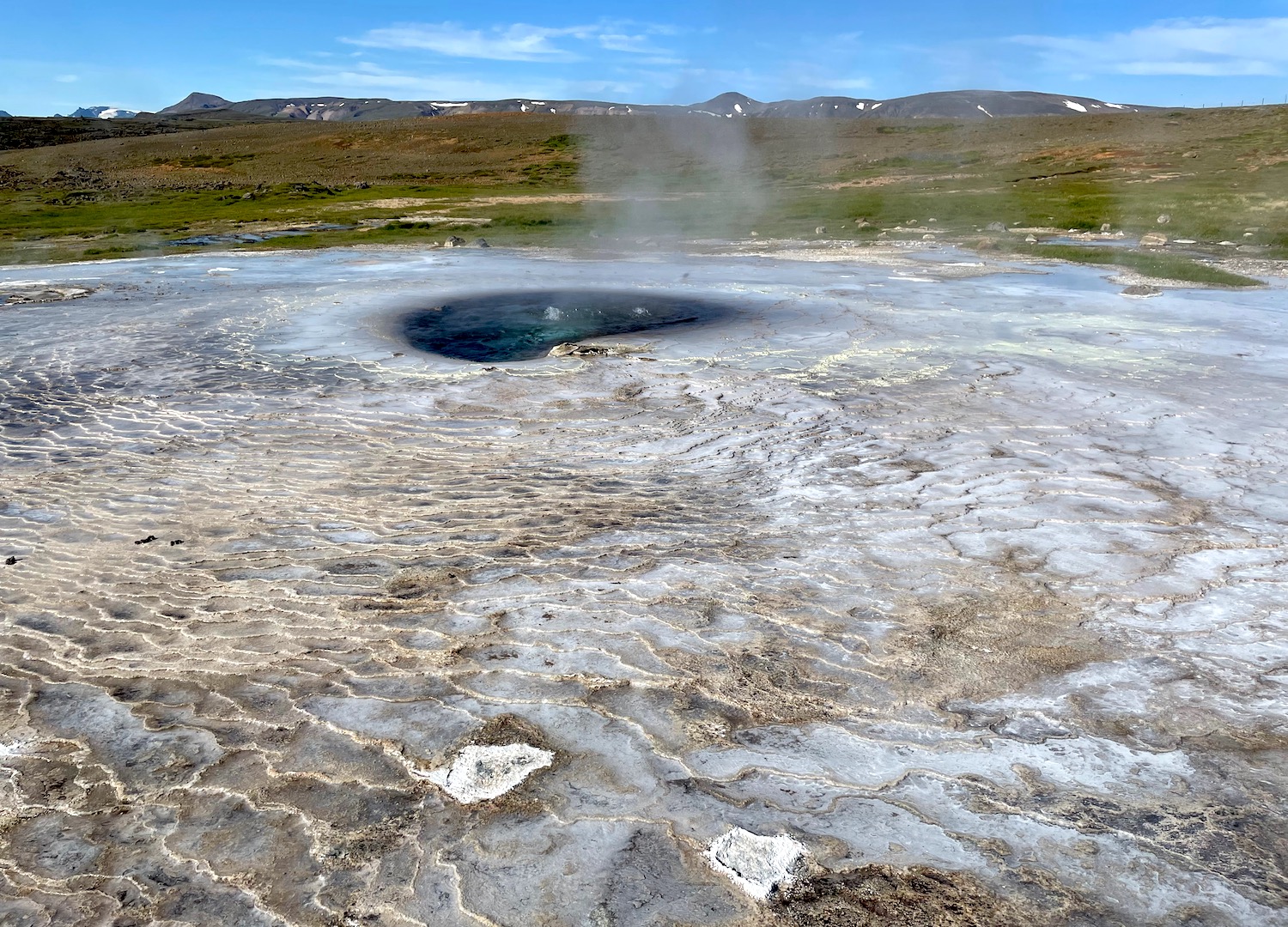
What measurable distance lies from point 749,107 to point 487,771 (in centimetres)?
10857

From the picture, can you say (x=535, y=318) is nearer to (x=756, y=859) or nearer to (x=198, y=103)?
(x=756, y=859)

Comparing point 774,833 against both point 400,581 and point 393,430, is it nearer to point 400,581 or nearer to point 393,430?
point 400,581

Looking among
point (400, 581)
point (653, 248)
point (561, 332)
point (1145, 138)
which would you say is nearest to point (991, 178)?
point (1145, 138)

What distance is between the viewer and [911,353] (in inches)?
336

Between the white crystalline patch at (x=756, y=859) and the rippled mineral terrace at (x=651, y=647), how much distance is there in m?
0.01

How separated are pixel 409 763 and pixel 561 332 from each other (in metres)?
7.46

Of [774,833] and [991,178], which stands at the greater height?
[991,178]

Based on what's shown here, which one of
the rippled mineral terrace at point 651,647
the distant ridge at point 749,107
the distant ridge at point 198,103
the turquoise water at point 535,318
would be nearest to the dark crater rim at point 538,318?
the turquoise water at point 535,318

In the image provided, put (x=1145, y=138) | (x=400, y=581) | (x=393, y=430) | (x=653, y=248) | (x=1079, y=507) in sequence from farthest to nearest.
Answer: (x=1145, y=138), (x=653, y=248), (x=393, y=430), (x=1079, y=507), (x=400, y=581)

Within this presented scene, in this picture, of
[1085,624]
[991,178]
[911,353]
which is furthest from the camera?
[991,178]

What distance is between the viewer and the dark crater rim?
9.45m

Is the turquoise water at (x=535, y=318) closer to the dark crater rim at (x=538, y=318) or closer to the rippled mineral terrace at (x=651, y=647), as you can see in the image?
the dark crater rim at (x=538, y=318)

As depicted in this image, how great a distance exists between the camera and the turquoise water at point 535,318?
31.0 ft

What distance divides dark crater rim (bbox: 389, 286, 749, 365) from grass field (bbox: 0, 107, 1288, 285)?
610 centimetres
